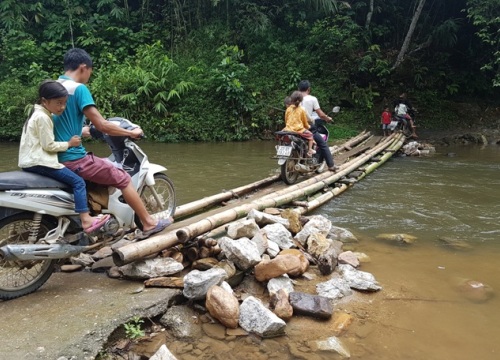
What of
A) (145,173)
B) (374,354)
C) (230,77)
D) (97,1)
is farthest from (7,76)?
(374,354)

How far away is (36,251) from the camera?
3.25 meters

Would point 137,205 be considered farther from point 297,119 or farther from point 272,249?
point 297,119

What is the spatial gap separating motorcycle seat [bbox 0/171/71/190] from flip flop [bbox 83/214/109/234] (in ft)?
1.27

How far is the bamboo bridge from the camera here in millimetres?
3866

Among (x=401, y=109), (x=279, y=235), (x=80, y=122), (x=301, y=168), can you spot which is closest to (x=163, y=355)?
(x=80, y=122)

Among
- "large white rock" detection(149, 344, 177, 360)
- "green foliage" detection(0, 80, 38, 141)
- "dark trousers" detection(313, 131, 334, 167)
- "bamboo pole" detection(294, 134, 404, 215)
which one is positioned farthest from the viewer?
"green foliage" detection(0, 80, 38, 141)

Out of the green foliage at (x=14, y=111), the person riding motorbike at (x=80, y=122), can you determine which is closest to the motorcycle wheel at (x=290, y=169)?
the person riding motorbike at (x=80, y=122)

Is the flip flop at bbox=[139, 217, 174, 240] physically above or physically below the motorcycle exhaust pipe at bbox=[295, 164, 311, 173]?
below

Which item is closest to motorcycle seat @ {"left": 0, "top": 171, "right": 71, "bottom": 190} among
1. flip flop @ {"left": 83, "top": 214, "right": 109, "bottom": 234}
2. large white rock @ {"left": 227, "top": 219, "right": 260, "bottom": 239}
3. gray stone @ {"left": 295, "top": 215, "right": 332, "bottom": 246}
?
flip flop @ {"left": 83, "top": 214, "right": 109, "bottom": 234}

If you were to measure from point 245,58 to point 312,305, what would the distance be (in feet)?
56.7

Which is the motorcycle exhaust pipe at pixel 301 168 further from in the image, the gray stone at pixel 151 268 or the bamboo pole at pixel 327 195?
the gray stone at pixel 151 268

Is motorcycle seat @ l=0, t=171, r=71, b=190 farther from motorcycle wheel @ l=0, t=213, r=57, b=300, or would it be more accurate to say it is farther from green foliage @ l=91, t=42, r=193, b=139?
green foliage @ l=91, t=42, r=193, b=139

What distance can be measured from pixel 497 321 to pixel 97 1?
22.3 metres

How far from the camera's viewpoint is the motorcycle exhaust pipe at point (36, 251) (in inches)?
122
